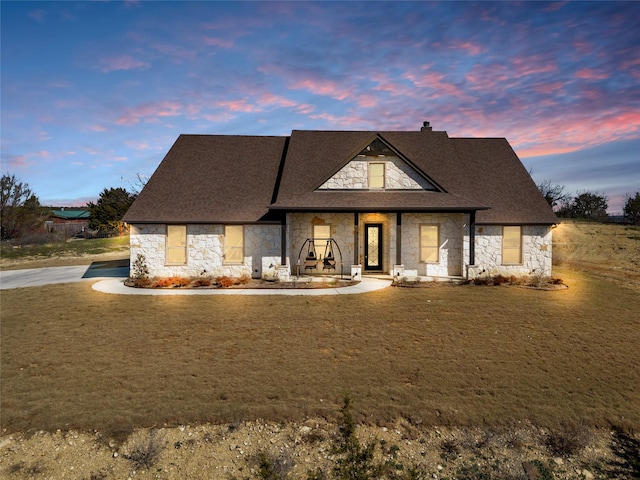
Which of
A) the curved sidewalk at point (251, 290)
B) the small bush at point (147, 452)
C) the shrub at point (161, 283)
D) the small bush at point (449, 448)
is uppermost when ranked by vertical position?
the shrub at point (161, 283)

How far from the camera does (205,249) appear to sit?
17000 millimetres

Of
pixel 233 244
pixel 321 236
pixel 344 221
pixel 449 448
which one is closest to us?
pixel 449 448

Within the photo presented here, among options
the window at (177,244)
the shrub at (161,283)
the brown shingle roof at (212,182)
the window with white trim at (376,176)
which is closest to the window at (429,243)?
the window with white trim at (376,176)

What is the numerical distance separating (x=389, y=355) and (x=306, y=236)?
1024 centimetres

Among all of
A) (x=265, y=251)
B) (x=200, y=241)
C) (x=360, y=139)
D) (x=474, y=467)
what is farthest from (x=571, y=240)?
(x=474, y=467)

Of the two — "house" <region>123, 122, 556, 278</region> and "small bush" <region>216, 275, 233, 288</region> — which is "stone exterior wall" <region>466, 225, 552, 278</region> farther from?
"small bush" <region>216, 275, 233, 288</region>

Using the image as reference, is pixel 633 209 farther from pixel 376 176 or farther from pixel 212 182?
pixel 212 182

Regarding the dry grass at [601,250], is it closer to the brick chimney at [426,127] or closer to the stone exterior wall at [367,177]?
the stone exterior wall at [367,177]

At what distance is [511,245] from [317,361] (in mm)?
13486

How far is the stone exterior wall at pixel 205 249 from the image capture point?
1688cm

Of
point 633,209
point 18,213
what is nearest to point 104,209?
point 18,213

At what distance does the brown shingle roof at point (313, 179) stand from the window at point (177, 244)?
594 millimetres

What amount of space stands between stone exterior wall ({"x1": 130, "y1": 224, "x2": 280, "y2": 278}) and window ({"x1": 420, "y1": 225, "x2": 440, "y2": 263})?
22.8 feet

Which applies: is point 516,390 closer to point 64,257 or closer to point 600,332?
point 600,332
